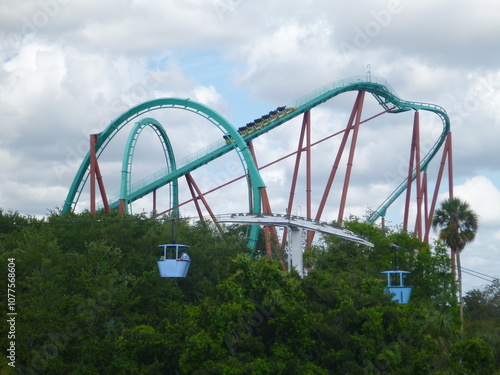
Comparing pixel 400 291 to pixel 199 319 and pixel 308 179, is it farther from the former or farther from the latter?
pixel 308 179

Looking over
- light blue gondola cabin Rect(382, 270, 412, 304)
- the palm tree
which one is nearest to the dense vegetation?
light blue gondola cabin Rect(382, 270, 412, 304)

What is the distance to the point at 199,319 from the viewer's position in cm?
1728

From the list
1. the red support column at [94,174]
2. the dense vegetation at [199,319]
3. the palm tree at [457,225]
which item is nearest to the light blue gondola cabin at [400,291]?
the dense vegetation at [199,319]

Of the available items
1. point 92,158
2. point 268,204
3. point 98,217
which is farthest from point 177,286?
point 92,158

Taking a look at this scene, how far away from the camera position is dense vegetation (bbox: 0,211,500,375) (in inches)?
664

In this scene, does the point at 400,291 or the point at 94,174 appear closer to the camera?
the point at 400,291

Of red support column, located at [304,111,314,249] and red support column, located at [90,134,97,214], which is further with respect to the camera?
red support column, located at [304,111,314,249]

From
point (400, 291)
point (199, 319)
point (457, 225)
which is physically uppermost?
point (457, 225)

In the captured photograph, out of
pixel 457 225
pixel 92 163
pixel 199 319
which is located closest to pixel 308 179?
pixel 457 225

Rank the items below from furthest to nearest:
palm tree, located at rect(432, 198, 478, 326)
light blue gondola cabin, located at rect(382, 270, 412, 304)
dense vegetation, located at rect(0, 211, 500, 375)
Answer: palm tree, located at rect(432, 198, 478, 326) → light blue gondola cabin, located at rect(382, 270, 412, 304) → dense vegetation, located at rect(0, 211, 500, 375)

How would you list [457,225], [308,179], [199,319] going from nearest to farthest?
[199,319]
[457,225]
[308,179]

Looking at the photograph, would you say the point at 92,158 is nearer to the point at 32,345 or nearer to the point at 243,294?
the point at 32,345

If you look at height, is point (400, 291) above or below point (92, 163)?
below

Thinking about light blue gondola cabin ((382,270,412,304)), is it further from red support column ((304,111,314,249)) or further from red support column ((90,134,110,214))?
red support column ((90,134,110,214))
